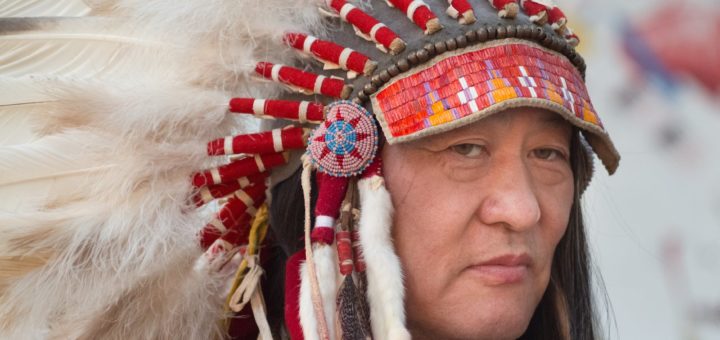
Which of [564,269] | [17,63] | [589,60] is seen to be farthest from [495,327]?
[589,60]

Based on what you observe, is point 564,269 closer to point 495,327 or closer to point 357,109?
point 495,327

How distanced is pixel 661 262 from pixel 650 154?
16.6 inches

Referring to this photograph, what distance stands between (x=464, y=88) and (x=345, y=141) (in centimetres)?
31

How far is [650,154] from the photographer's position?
3227 mm

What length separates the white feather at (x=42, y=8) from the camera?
2.25 metres

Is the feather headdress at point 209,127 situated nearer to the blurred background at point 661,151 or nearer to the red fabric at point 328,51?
the red fabric at point 328,51

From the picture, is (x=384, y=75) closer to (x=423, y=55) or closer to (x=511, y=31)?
(x=423, y=55)

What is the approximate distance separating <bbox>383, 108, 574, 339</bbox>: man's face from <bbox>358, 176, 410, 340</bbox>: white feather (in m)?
0.06

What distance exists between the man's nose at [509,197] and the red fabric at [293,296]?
18.9 inches

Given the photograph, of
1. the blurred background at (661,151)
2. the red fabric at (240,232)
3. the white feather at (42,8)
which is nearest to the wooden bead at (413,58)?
the red fabric at (240,232)

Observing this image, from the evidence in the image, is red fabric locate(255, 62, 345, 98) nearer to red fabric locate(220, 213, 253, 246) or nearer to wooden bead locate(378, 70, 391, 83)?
wooden bead locate(378, 70, 391, 83)

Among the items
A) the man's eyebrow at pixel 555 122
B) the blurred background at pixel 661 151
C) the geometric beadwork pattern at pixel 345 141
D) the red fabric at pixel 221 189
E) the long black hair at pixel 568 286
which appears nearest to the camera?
the geometric beadwork pattern at pixel 345 141

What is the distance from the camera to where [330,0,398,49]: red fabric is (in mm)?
1988

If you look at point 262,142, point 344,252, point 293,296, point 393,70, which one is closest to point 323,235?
point 344,252
